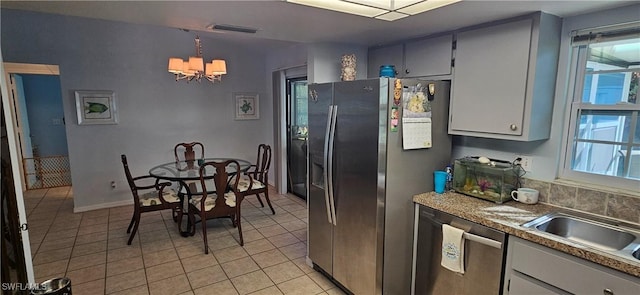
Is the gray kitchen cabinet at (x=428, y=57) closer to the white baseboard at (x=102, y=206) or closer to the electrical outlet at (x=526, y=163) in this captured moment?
the electrical outlet at (x=526, y=163)

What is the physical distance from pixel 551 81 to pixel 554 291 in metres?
1.24

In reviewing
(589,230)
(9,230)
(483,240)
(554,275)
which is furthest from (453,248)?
(9,230)

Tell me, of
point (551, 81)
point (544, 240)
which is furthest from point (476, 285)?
point (551, 81)

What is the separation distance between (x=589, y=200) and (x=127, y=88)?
5.19 m

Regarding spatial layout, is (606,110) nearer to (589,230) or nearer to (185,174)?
(589,230)

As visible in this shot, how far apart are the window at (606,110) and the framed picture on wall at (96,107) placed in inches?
200

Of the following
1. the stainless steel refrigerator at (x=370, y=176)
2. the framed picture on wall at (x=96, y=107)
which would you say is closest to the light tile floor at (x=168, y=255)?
the stainless steel refrigerator at (x=370, y=176)

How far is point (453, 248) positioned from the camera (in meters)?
1.92

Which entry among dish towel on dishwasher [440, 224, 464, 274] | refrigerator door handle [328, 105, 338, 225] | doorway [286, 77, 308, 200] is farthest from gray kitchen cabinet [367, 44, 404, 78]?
doorway [286, 77, 308, 200]

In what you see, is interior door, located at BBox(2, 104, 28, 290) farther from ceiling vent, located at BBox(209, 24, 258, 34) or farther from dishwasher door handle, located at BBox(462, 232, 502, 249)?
dishwasher door handle, located at BBox(462, 232, 502, 249)

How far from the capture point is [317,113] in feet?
8.50

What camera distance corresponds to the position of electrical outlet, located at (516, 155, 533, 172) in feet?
7.09

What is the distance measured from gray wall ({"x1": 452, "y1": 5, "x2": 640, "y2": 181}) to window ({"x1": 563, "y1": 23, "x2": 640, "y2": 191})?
5 centimetres

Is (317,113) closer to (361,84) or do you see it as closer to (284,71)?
(361,84)
